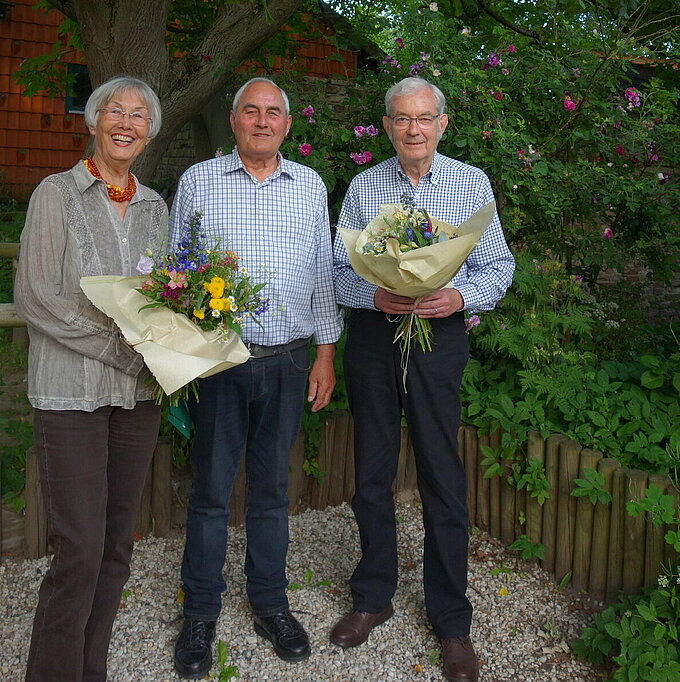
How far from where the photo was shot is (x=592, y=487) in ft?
11.3

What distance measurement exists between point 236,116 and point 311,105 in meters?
2.15

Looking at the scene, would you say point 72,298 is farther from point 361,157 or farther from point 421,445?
point 361,157

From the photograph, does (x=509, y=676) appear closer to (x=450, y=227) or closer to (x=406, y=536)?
(x=406, y=536)

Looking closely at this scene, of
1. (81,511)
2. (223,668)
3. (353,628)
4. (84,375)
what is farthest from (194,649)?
(84,375)

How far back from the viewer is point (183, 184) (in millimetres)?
2992

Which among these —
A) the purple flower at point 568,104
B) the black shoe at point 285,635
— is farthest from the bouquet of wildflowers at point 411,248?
the purple flower at point 568,104

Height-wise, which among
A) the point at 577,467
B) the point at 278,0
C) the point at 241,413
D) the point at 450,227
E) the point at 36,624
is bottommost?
the point at 36,624

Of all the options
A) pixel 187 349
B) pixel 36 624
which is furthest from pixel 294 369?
pixel 36 624

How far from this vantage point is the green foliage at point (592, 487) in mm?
3426

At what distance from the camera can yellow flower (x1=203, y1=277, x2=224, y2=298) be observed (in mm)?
2293

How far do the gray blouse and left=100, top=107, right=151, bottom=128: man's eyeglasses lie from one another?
196 millimetres

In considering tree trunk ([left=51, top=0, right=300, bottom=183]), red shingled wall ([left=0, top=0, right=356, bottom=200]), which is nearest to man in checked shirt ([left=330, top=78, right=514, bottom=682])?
tree trunk ([left=51, top=0, right=300, bottom=183])

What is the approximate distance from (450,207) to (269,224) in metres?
0.71

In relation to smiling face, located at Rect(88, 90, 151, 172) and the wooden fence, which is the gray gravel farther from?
smiling face, located at Rect(88, 90, 151, 172)
